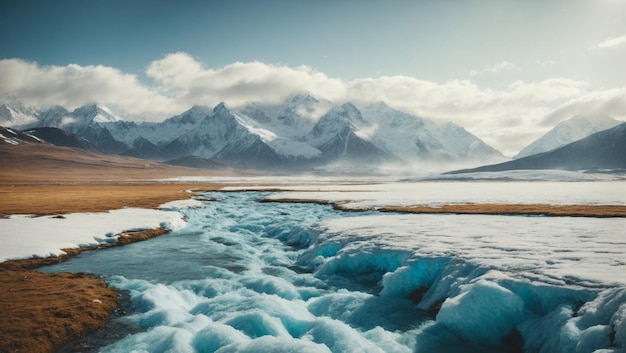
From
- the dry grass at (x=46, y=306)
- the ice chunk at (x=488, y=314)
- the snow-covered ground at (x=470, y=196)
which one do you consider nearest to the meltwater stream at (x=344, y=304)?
the ice chunk at (x=488, y=314)

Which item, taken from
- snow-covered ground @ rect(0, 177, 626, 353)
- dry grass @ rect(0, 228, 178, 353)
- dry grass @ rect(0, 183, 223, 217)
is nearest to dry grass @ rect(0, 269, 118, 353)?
dry grass @ rect(0, 228, 178, 353)

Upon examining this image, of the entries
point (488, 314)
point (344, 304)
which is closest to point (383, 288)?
point (344, 304)

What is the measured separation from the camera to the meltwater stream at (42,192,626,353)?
468 inches

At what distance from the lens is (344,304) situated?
54.6 feet

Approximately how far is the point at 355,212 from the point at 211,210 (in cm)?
2204

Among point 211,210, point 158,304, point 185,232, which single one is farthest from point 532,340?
point 211,210

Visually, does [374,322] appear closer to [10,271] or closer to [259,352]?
[259,352]

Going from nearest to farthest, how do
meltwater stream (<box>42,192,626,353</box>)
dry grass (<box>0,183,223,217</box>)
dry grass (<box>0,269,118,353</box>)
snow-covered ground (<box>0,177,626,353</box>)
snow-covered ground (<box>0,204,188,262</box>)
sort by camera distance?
meltwater stream (<box>42,192,626,353</box>) < snow-covered ground (<box>0,177,626,353</box>) < dry grass (<box>0,269,118,353</box>) < snow-covered ground (<box>0,204,188,262</box>) < dry grass (<box>0,183,223,217</box>)

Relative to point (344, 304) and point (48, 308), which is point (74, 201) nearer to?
point (48, 308)

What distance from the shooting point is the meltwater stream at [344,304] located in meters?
11.9

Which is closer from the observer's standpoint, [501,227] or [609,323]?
[609,323]

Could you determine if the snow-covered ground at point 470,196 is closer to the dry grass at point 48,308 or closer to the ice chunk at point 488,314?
the dry grass at point 48,308

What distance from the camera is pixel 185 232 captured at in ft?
123

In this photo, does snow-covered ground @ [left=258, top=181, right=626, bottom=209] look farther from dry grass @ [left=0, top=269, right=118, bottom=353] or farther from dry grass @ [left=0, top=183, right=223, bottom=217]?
dry grass @ [left=0, top=269, right=118, bottom=353]
